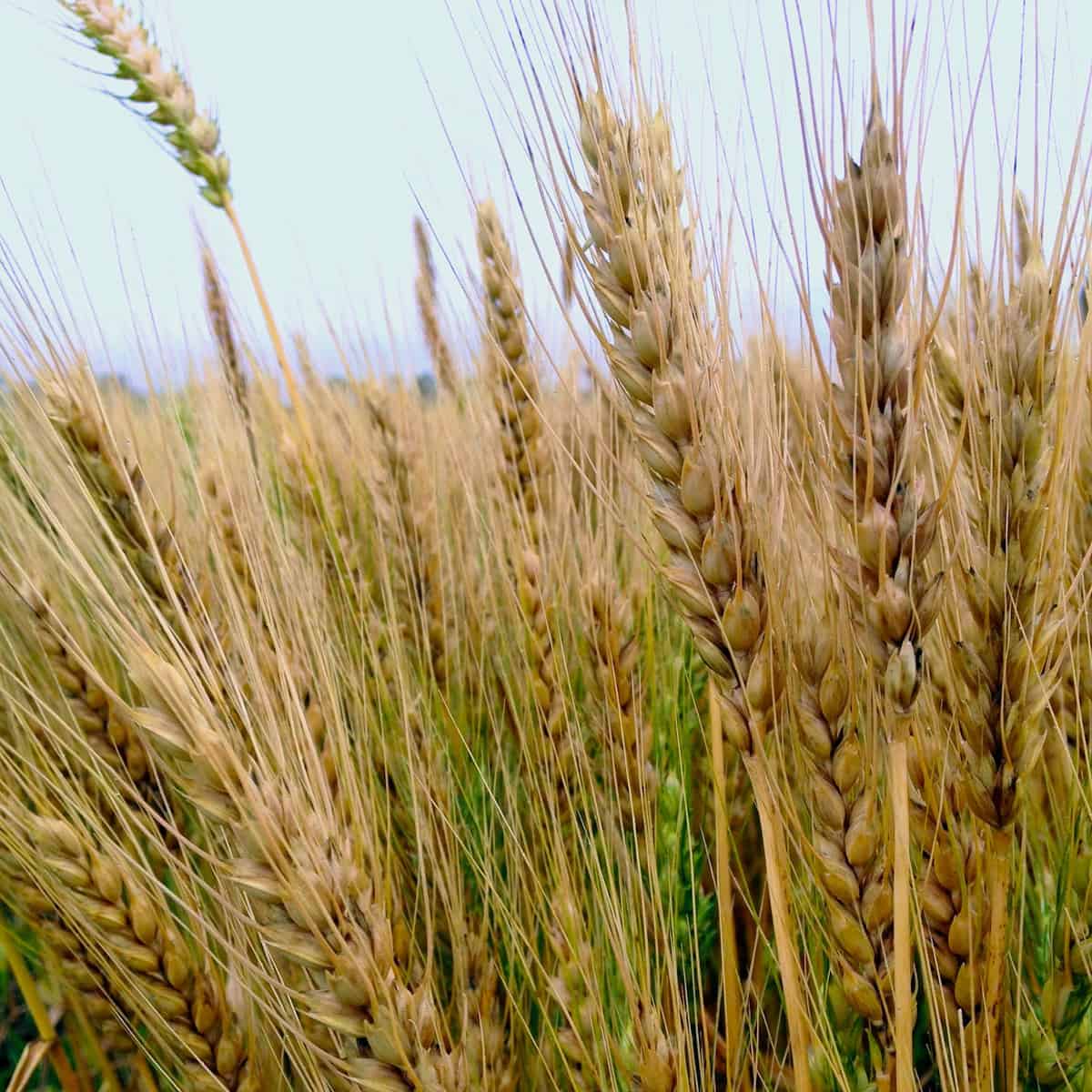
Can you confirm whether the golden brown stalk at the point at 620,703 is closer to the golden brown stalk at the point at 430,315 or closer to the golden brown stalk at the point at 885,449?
the golden brown stalk at the point at 885,449

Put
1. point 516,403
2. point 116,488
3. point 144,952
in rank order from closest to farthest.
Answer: point 144,952, point 116,488, point 516,403

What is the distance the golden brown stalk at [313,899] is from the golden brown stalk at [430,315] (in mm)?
2116

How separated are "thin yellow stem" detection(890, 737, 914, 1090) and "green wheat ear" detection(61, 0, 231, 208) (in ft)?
7.31

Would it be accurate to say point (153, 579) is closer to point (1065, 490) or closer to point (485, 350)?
point (485, 350)

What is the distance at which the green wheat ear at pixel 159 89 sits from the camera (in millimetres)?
2184

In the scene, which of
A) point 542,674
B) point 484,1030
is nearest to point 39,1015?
point 484,1030

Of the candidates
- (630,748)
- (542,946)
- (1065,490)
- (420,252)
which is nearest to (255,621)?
(630,748)

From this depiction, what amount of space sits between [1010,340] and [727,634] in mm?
448

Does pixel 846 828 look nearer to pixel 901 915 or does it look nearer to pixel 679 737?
pixel 901 915

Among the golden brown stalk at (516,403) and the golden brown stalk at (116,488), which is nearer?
the golden brown stalk at (116,488)

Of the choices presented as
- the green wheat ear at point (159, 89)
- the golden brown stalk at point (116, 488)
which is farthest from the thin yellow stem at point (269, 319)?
the golden brown stalk at point (116, 488)

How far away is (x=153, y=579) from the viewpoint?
1.34m

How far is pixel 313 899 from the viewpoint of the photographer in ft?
3.00

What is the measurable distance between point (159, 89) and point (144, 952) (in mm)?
2109
